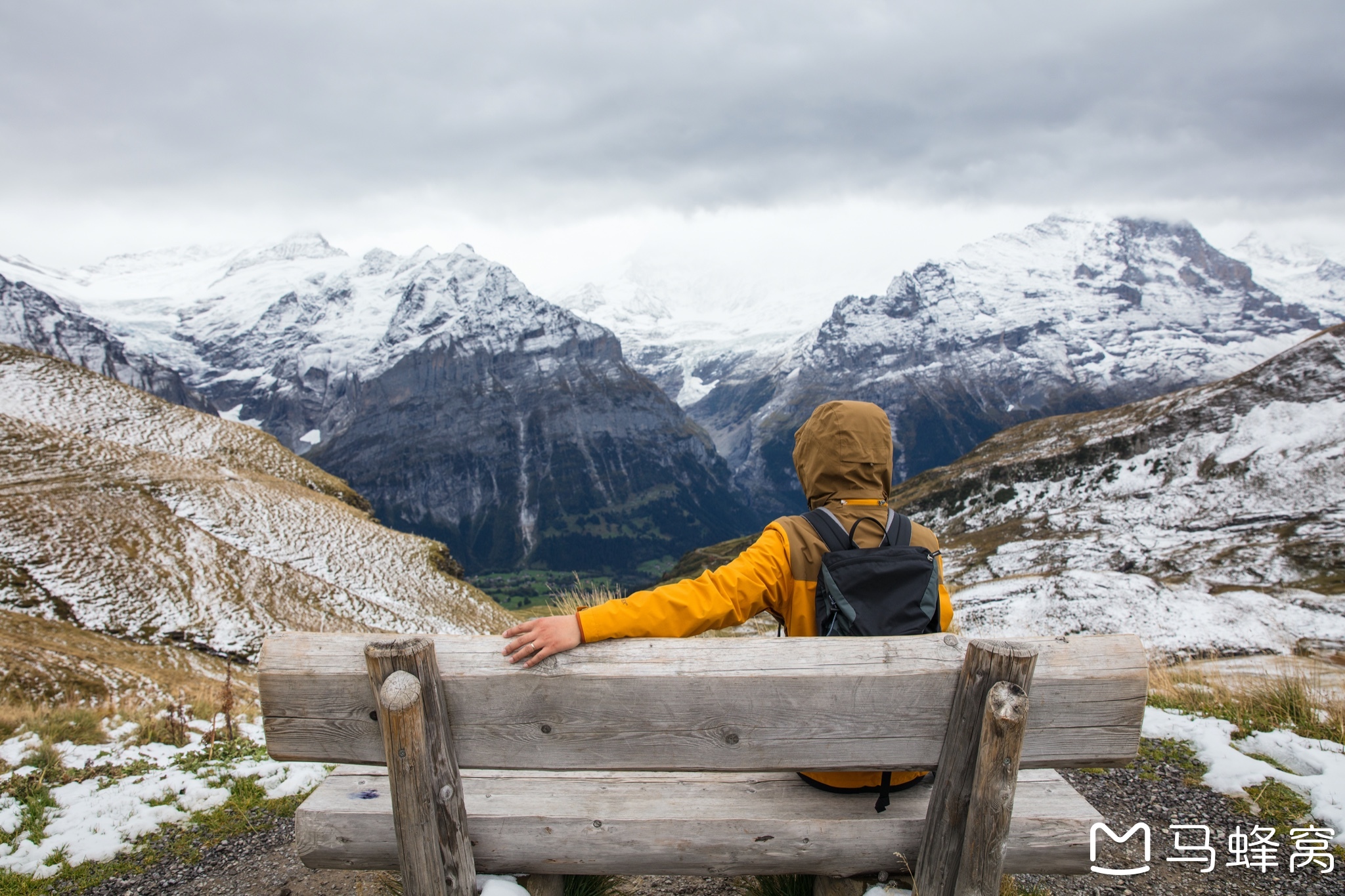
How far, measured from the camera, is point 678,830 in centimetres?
402

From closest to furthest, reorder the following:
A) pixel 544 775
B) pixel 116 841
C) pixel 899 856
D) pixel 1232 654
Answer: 1. pixel 899 856
2. pixel 544 775
3. pixel 116 841
4. pixel 1232 654

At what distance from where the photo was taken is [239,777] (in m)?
8.16

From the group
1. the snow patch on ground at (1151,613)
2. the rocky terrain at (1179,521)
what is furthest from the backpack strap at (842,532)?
the snow patch on ground at (1151,613)

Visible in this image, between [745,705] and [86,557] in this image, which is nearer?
[745,705]

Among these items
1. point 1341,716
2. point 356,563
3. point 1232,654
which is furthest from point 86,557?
point 1232,654

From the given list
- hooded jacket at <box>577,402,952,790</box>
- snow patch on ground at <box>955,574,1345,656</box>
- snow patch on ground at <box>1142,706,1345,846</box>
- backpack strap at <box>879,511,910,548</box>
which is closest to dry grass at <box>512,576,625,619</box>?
hooded jacket at <box>577,402,952,790</box>

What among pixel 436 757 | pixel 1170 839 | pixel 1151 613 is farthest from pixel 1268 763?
pixel 1151 613

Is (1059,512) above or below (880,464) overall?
below

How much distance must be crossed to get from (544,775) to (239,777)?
578 cm

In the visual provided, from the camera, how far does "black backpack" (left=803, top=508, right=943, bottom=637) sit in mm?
4086

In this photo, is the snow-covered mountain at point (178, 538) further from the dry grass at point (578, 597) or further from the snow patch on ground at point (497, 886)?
the snow patch on ground at point (497, 886)

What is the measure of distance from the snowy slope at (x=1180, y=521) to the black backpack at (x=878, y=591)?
23.2 m

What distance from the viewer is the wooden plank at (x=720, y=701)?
3438 mm

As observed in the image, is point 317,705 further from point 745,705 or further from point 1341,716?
point 1341,716
